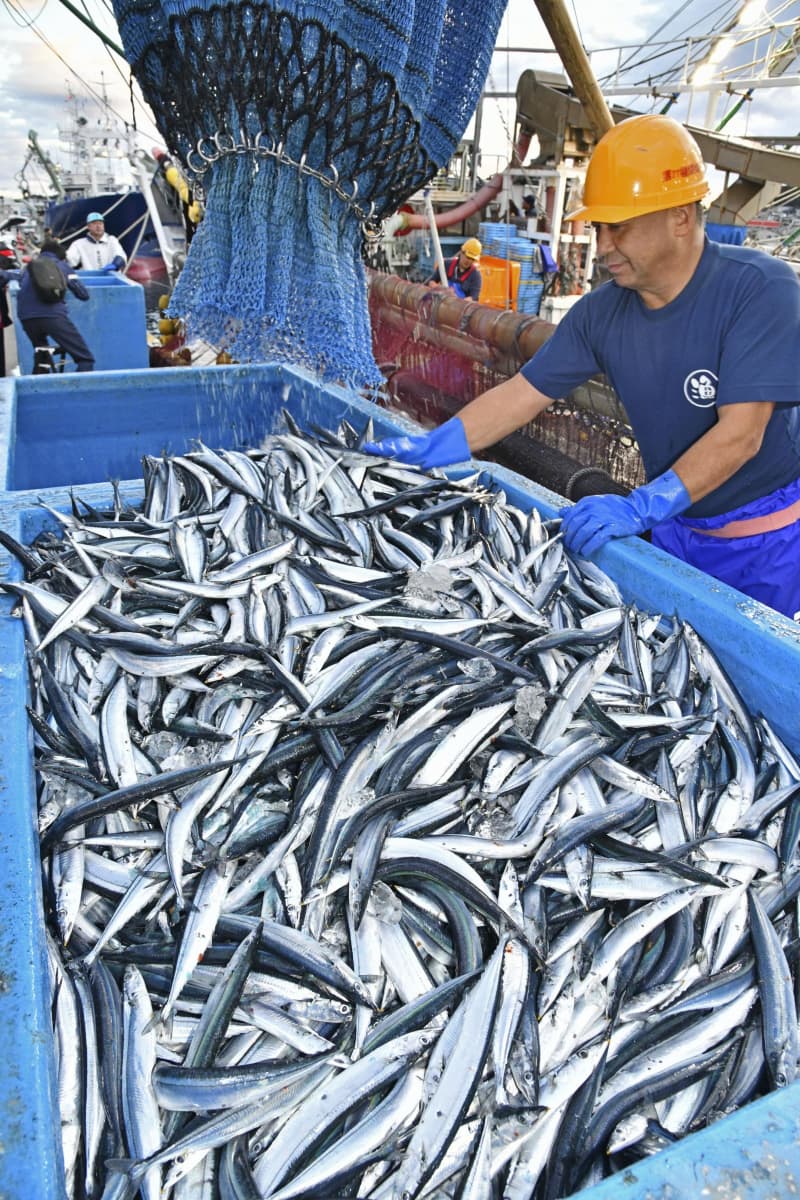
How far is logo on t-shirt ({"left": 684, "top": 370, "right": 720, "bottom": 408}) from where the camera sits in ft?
10.3

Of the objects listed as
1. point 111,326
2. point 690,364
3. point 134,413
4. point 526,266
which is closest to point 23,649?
point 690,364

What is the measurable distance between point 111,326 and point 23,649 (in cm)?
895

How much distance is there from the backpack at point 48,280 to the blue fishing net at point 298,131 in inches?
230

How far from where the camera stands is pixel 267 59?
2.96m

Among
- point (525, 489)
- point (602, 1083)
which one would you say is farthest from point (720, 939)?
point (525, 489)

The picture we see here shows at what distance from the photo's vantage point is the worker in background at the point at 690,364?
2.90 meters

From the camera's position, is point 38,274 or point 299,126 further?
point 38,274

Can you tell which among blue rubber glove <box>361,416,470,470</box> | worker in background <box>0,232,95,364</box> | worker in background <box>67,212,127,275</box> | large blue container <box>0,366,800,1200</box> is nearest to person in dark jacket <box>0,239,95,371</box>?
worker in background <box>0,232,95,364</box>

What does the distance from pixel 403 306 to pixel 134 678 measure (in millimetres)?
7361

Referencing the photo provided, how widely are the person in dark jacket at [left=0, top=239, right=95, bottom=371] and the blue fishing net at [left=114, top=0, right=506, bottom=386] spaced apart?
5.93 meters

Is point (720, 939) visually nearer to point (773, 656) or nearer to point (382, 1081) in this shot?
point (382, 1081)

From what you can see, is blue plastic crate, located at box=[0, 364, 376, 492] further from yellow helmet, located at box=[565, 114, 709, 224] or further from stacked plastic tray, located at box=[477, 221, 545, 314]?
stacked plastic tray, located at box=[477, 221, 545, 314]

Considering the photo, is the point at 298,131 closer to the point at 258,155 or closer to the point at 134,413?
the point at 258,155

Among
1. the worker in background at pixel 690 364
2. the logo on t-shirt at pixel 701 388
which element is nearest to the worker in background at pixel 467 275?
the worker in background at pixel 690 364
